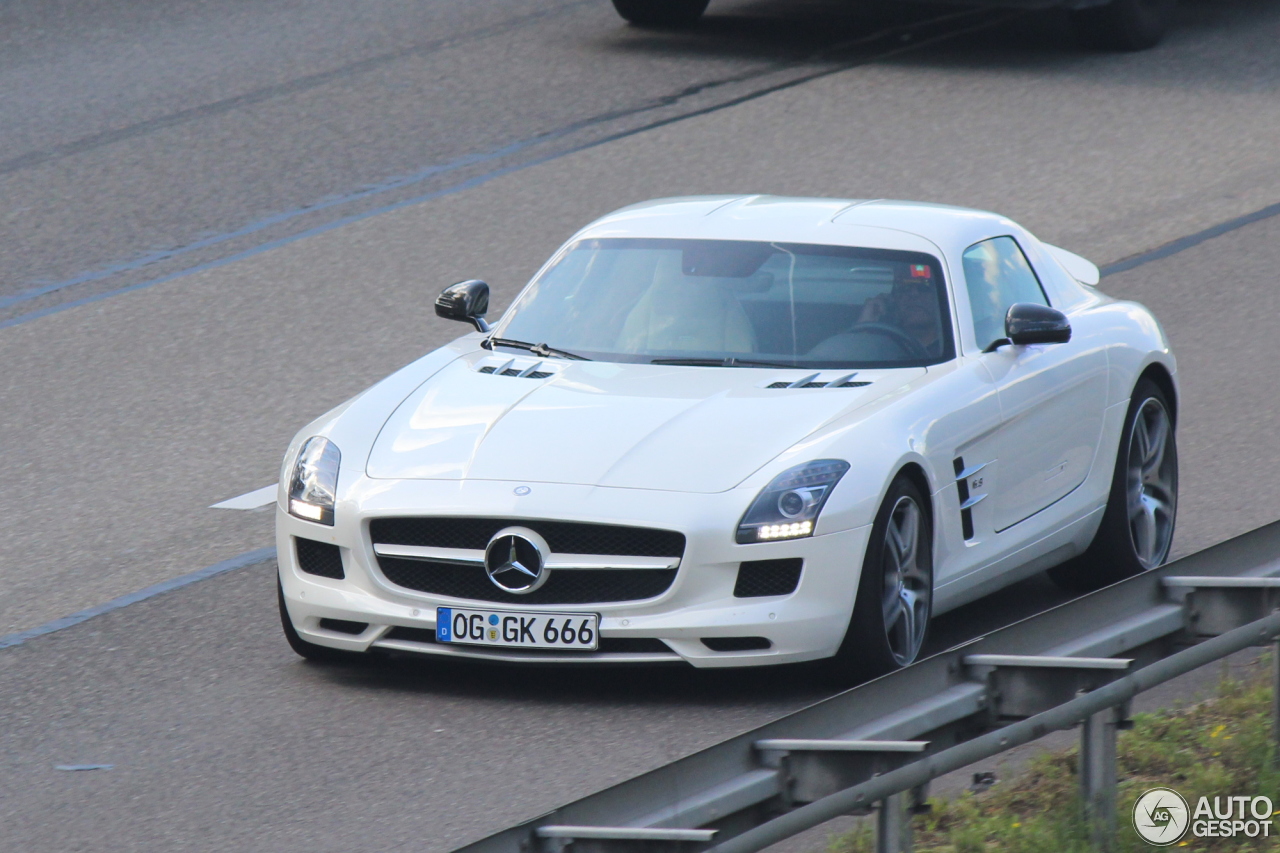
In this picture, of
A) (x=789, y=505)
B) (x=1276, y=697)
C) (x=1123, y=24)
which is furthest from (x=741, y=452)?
(x=1123, y=24)

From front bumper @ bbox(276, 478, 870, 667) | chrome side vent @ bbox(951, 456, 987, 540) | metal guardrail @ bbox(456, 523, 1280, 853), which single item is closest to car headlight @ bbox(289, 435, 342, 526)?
front bumper @ bbox(276, 478, 870, 667)

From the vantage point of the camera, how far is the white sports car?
21.1 ft

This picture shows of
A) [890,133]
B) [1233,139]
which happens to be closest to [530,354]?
[890,133]

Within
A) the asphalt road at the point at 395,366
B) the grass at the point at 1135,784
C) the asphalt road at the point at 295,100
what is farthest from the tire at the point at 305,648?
the asphalt road at the point at 295,100

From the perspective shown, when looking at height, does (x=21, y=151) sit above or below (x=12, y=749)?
above

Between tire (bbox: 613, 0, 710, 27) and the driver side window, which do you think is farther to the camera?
tire (bbox: 613, 0, 710, 27)

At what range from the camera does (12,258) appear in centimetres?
1385

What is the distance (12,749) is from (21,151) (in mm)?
10669

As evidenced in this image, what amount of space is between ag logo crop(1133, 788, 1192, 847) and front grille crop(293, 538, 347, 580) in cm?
268

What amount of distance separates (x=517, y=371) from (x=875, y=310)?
1274 millimetres

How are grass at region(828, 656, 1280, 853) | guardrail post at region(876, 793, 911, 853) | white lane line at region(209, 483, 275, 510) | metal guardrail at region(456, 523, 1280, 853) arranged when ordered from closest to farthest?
metal guardrail at region(456, 523, 1280, 853)
guardrail post at region(876, 793, 911, 853)
grass at region(828, 656, 1280, 853)
white lane line at region(209, 483, 275, 510)

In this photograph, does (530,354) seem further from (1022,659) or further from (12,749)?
(1022,659)

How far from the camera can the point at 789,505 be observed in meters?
6.43

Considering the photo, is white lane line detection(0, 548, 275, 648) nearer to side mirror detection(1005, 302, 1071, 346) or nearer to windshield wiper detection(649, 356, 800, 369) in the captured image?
windshield wiper detection(649, 356, 800, 369)
